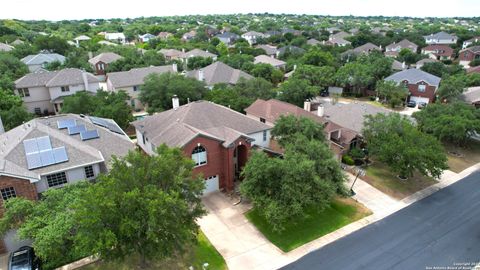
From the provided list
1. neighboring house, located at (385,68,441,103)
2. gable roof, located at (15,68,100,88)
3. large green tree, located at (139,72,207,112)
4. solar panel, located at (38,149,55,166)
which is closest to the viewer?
solar panel, located at (38,149,55,166)

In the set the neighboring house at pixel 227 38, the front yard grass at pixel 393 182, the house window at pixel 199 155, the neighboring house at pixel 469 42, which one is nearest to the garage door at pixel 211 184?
the house window at pixel 199 155

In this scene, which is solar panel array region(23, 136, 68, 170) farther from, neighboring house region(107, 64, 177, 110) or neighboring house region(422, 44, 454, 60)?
neighboring house region(422, 44, 454, 60)

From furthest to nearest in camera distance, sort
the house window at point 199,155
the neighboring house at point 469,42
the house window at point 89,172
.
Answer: the neighboring house at point 469,42 → the house window at point 199,155 → the house window at point 89,172

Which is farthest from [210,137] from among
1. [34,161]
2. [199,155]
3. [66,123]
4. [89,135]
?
[34,161]

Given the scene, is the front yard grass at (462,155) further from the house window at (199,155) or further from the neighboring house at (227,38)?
the neighboring house at (227,38)

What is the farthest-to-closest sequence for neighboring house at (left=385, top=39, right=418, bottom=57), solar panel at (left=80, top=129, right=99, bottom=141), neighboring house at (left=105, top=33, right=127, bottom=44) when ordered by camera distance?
neighboring house at (left=105, top=33, right=127, bottom=44) < neighboring house at (left=385, top=39, right=418, bottom=57) < solar panel at (left=80, top=129, right=99, bottom=141)

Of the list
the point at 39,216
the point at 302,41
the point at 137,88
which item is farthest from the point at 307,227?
the point at 302,41

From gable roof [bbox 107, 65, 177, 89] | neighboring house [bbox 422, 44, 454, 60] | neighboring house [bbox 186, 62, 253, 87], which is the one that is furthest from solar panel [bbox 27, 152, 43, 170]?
neighboring house [bbox 422, 44, 454, 60]
